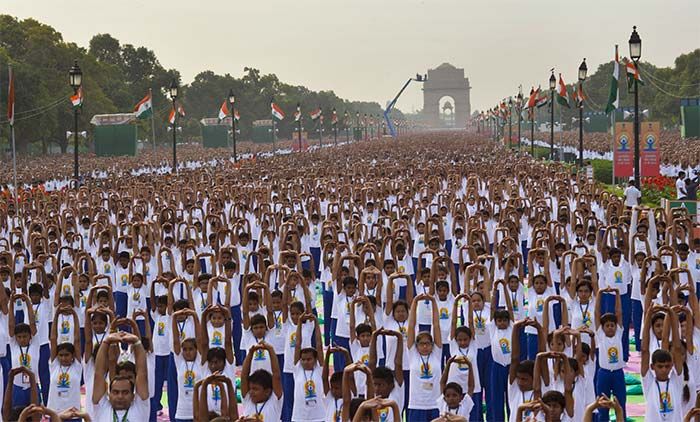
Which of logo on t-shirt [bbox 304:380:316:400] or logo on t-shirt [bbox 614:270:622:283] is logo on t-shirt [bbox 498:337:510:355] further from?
logo on t-shirt [bbox 614:270:622:283]

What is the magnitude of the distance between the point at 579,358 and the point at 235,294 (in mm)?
6055

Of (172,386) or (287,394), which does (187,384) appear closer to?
(172,386)

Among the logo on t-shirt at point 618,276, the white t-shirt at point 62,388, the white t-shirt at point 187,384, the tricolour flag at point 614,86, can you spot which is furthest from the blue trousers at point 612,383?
the tricolour flag at point 614,86

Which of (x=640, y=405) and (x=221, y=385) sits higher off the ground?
(x=221, y=385)

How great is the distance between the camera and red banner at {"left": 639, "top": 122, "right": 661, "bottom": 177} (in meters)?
30.3

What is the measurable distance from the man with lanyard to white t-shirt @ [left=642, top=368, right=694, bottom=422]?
387 cm

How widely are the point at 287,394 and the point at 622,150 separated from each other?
71.0 ft

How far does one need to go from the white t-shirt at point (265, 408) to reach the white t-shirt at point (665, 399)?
2886 mm

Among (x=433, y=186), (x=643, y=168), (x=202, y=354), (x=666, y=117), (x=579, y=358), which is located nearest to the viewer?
(x=579, y=358)

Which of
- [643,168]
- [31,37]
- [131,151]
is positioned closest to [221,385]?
[643,168]

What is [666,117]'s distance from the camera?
356ft

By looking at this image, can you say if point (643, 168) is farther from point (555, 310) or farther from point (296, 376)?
point (296, 376)

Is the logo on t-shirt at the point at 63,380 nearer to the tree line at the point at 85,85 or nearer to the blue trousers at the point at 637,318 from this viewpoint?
the blue trousers at the point at 637,318

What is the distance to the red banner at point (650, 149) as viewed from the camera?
30312 millimetres
